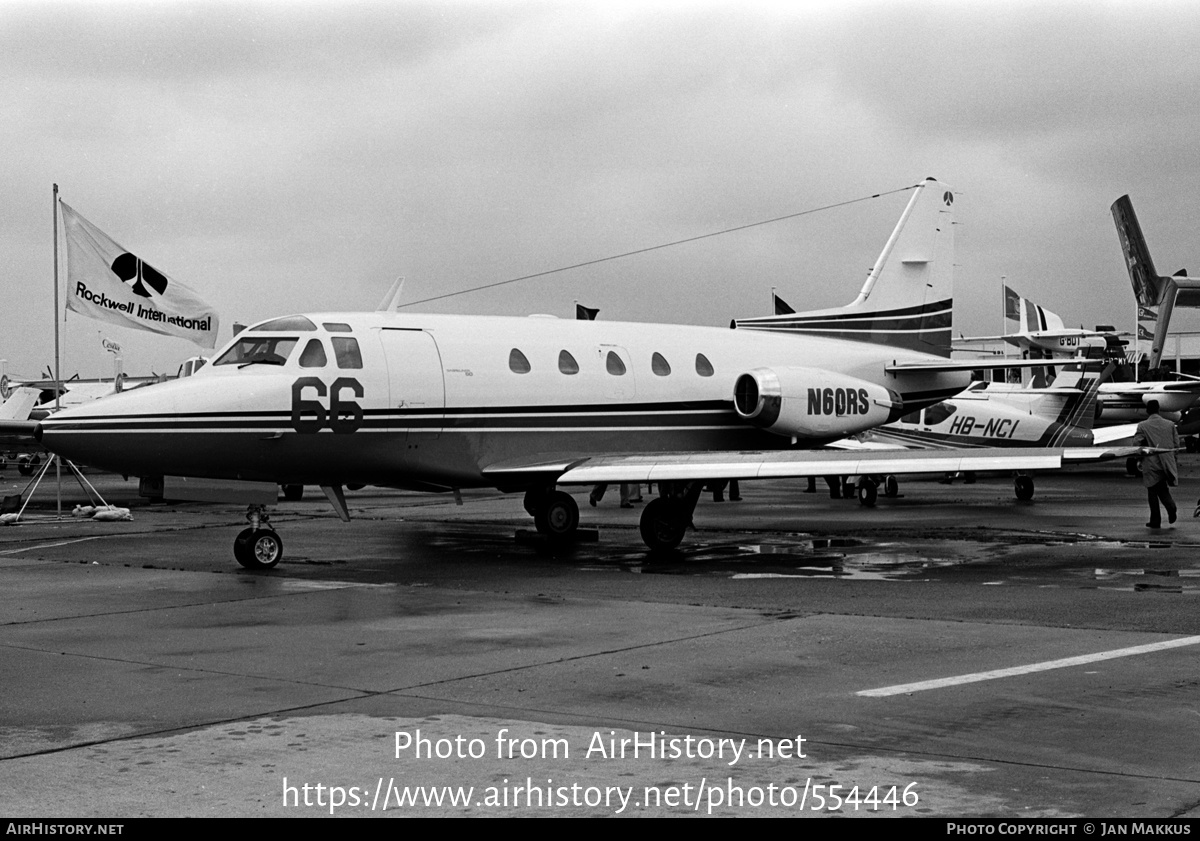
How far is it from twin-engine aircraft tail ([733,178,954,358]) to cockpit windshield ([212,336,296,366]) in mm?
9019

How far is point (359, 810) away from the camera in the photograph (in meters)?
5.46

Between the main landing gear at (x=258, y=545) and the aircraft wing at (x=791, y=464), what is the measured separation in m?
3.28

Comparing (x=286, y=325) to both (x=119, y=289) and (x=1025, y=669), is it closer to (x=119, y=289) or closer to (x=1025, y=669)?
(x=119, y=289)

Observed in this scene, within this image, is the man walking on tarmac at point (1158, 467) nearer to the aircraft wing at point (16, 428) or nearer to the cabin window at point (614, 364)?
the cabin window at point (614, 364)

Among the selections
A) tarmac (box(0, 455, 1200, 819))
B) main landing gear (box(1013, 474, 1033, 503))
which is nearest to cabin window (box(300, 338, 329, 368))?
tarmac (box(0, 455, 1200, 819))

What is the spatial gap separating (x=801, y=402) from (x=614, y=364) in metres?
2.92

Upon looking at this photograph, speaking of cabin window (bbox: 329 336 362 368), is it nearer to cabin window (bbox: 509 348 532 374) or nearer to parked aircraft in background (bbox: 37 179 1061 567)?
parked aircraft in background (bbox: 37 179 1061 567)

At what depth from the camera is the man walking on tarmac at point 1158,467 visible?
19594mm

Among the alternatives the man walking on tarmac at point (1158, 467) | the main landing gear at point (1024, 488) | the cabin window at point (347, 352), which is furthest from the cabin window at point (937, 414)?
the cabin window at point (347, 352)

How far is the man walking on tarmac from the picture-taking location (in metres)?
19.6

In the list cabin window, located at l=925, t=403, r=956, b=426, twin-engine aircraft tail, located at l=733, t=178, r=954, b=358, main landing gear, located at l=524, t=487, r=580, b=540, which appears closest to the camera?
main landing gear, located at l=524, t=487, r=580, b=540

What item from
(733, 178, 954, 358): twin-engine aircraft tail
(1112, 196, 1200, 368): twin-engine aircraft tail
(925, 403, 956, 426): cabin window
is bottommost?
(925, 403, 956, 426): cabin window

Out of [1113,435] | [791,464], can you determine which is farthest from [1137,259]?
[791,464]

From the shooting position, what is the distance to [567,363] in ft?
61.0
